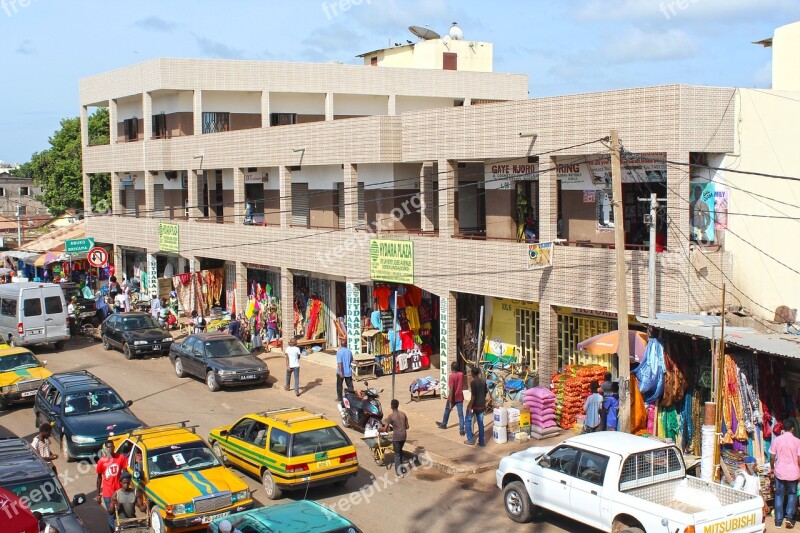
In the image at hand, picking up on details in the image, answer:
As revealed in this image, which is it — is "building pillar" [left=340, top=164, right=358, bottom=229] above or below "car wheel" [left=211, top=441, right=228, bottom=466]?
above

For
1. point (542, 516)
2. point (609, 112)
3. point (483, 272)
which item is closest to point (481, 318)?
point (483, 272)

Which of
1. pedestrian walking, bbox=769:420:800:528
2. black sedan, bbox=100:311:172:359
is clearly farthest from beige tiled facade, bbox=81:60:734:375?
pedestrian walking, bbox=769:420:800:528

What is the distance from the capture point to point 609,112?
60.2ft

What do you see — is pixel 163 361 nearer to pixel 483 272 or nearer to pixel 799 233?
pixel 483 272

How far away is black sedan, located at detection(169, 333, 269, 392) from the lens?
2448cm

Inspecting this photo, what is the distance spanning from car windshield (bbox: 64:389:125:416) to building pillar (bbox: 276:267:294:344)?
423 inches

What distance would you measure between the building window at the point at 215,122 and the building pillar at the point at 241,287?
7.43 m

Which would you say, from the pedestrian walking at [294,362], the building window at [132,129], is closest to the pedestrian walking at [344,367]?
the pedestrian walking at [294,362]

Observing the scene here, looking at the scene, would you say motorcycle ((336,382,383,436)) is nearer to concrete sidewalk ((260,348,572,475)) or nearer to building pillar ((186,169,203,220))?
concrete sidewalk ((260,348,572,475))

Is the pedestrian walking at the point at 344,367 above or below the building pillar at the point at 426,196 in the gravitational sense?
below

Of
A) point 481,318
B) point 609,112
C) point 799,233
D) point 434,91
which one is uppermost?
point 434,91

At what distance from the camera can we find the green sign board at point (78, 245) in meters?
40.1

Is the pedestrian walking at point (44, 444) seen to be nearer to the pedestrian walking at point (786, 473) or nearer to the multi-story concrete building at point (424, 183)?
the multi-story concrete building at point (424, 183)

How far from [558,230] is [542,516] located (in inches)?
365
